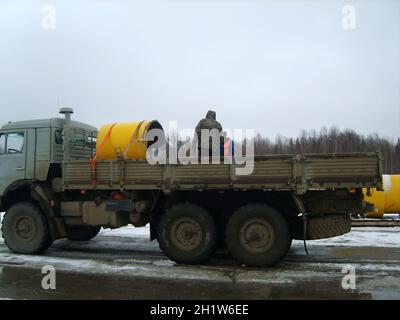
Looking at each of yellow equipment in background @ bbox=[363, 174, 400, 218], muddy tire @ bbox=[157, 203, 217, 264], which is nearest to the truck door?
muddy tire @ bbox=[157, 203, 217, 264]

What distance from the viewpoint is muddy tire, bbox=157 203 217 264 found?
8438 millimetres

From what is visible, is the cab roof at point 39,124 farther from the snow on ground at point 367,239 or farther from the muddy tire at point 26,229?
the snow on ground at point 367,239

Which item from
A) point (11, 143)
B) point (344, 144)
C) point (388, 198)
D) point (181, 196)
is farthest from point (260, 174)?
point (344, 144)

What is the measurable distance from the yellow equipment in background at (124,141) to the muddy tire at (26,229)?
1998 mm

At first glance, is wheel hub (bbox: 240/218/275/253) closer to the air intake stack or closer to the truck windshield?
the air intake stack

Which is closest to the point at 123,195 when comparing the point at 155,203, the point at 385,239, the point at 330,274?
the point at 155,203

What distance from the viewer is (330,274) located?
7.71 meters

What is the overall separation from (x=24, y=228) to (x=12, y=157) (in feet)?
5.52

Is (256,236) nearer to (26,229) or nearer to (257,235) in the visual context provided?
(257,235)

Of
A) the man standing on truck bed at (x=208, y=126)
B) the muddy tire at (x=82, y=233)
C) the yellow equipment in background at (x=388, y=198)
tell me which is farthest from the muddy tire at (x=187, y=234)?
the yellow equipment in background at (x=388, y=198)

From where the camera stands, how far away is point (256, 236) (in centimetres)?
818

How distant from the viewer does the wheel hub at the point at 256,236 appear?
321 inches

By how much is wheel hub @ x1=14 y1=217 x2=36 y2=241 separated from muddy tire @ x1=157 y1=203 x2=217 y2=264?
10.6 ft
